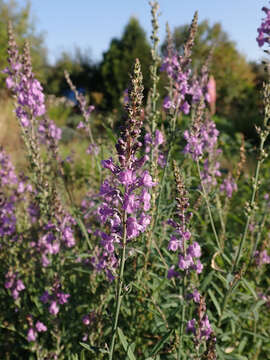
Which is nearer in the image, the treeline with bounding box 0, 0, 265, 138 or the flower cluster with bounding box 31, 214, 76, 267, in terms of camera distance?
the flower cluster with bounding box 31, 214, 76, 267

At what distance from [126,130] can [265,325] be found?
3267mm

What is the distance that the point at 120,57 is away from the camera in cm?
2278

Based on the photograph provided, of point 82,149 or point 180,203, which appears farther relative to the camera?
point 82,149

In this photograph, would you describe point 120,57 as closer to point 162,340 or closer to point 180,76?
point 180,76

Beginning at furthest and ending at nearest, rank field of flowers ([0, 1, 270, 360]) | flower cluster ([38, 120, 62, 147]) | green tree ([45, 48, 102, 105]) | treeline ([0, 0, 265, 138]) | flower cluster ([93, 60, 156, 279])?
green tree ([45, 48, 102, 105]) < treeline ([0, 0, 265, 138]) < flower cluster ([38, 120, 62, 147]) < field of flowers ([0, 1, 270, 360]) < flower cluster ([93, 60, 156, 279])

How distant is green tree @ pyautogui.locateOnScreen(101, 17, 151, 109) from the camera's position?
2169cm

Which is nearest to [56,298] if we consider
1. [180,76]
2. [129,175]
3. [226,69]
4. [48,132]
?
[48,132]

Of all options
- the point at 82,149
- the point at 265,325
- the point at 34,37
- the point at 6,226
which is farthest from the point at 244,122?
the point at 34,37

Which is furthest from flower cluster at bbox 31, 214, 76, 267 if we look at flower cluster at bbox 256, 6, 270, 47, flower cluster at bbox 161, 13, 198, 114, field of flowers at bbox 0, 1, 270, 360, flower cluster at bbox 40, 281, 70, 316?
flower cluster at bbox 256, 6, 270, 47

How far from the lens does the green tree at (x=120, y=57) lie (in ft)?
71.2

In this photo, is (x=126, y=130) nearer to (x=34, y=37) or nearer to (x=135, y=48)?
(x=135, y=48)

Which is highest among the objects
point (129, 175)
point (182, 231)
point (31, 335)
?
point (129, 175)

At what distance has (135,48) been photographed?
22719 mm

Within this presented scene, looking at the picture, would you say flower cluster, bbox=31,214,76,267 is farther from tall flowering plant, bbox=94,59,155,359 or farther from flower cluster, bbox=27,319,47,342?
tall flowering plant, bbox=94,59,155,359
